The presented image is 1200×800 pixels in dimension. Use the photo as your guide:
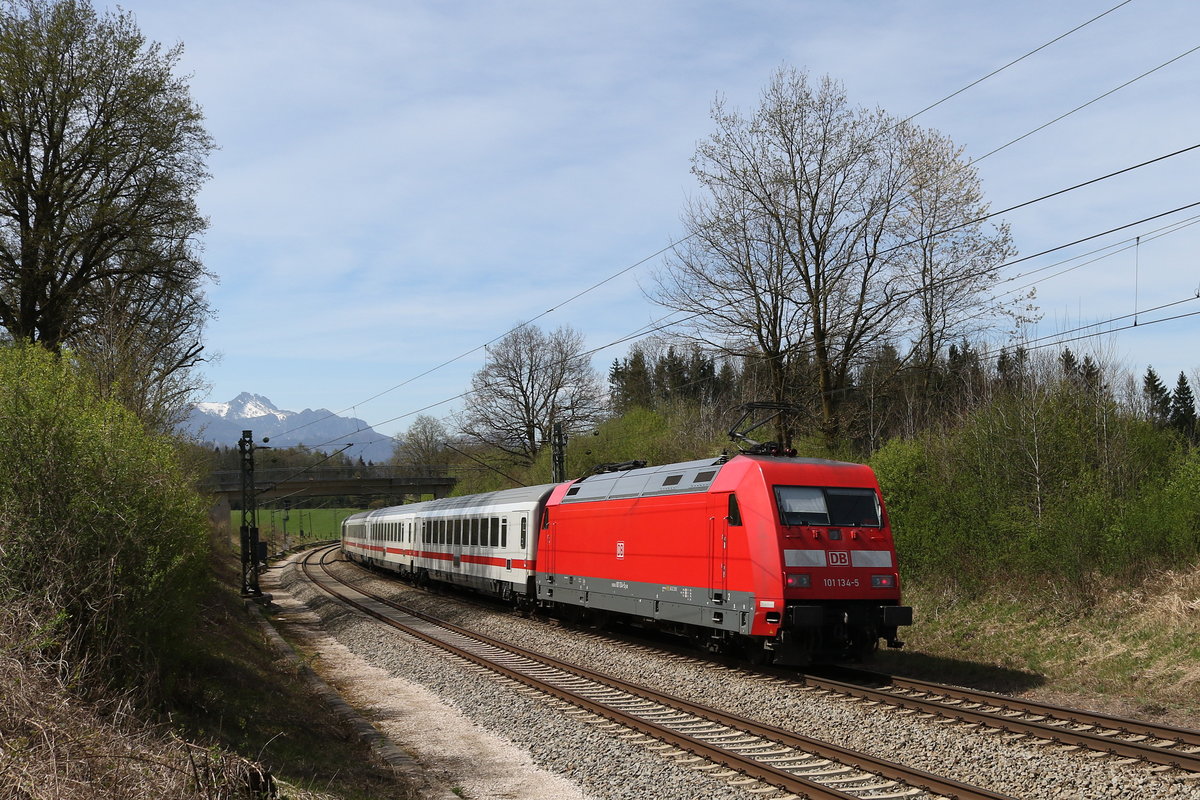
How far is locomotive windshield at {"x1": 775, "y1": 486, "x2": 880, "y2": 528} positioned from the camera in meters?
13.2

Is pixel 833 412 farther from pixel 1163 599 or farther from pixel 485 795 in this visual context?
pixel 485 795

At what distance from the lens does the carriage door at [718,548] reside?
13828mm

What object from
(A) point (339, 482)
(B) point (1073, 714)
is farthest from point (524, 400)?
(B) point (1073, 714)

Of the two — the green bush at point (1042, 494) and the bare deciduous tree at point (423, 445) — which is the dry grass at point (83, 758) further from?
the bare deciduous tree at point (423, 445)

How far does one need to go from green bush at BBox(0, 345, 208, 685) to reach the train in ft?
24.2

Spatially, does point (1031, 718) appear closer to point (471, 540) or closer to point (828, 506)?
point (828, 506)

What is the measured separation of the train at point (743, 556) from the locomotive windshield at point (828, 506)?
0.02 metres

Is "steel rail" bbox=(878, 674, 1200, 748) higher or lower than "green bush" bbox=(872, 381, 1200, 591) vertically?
lower

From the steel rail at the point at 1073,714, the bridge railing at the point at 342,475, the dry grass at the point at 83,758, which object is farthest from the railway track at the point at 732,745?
the bridge railing at the point at 342,475

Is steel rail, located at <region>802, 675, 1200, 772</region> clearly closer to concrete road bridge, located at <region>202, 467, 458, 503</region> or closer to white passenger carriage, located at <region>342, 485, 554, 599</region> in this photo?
white passenger carriage, located at <region>342, 485, 554, 599</region>

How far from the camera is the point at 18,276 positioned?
20375mm

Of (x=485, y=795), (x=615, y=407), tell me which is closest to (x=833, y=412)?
(x=485, y=795)

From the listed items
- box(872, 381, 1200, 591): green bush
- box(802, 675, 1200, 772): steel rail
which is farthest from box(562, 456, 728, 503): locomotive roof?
box(872, 381, 1200, 591): green bush

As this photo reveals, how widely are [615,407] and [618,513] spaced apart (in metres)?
48.0
